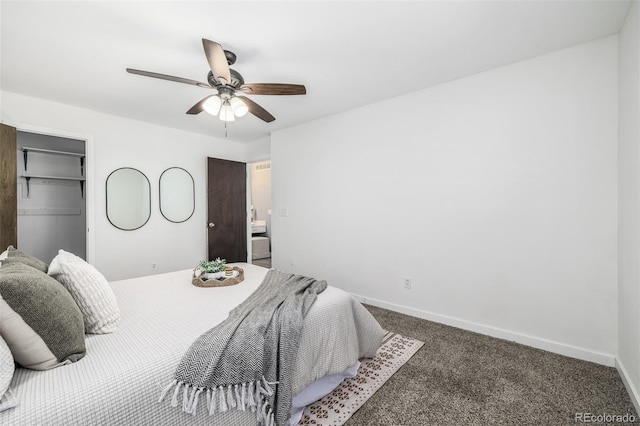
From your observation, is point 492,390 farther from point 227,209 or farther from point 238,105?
point 227,209

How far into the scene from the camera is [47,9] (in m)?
1.81

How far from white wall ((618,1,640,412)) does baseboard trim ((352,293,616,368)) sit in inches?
5.3

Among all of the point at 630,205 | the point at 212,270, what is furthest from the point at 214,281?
the point at 630,205

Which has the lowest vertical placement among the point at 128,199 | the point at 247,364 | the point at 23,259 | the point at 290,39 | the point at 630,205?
the point at 247,364

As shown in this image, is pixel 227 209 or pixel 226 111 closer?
pixel 226 111

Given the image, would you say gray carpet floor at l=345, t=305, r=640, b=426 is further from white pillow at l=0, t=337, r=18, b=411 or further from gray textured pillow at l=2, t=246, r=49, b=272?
gray textured pillow at l=2, t=246, r=49, b=272

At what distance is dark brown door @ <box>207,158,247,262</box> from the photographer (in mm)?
4664

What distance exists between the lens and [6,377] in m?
0.92

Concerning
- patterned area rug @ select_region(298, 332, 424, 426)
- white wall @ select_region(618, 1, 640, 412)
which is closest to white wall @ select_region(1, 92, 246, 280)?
patterned area rug @ select_region(298, 332, 424, 426)

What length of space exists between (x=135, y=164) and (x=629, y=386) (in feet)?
17.3

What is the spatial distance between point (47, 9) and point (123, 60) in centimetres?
59

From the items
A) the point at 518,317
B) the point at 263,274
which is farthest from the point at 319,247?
the point at 518,317

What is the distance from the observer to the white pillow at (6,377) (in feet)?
2.86

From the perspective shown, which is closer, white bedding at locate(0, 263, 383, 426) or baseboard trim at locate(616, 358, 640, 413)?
white bedding at locate(0, 263, 383, 426)
